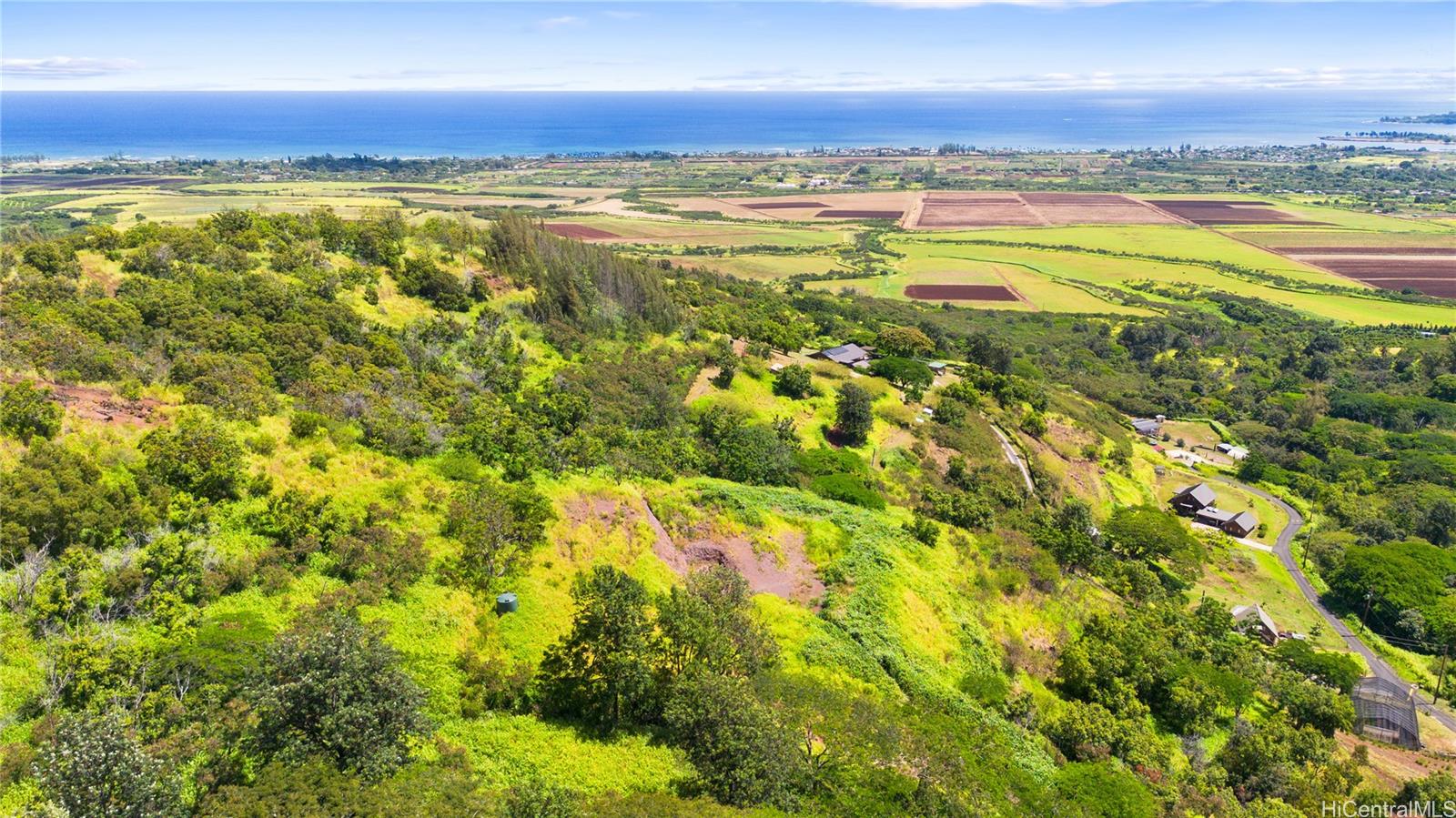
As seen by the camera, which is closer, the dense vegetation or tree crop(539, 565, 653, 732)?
the dense vegetation

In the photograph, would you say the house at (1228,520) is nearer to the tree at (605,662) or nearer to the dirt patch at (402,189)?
the tree at (605,662)

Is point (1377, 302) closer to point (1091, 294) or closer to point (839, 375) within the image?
point (1091, 294)

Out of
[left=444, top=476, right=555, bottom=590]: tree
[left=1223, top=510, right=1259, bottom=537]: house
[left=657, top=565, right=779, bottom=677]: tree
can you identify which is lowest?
[left=1223, top=510, right=1259, bottom=537]: house

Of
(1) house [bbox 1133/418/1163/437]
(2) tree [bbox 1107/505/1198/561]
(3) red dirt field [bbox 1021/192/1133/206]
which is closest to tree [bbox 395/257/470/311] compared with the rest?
(2) tree [bbox 1107/505/1198/561]

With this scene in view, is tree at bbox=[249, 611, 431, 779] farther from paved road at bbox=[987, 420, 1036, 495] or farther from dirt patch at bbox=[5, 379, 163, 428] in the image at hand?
paved road at bbox=[987, 420, 1036, 495]

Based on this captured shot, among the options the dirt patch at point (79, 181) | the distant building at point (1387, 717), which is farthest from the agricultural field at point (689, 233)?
the distant building at point (1387, 717)

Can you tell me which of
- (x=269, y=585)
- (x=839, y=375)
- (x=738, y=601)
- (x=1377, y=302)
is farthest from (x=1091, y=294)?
(x=269, y=585)
